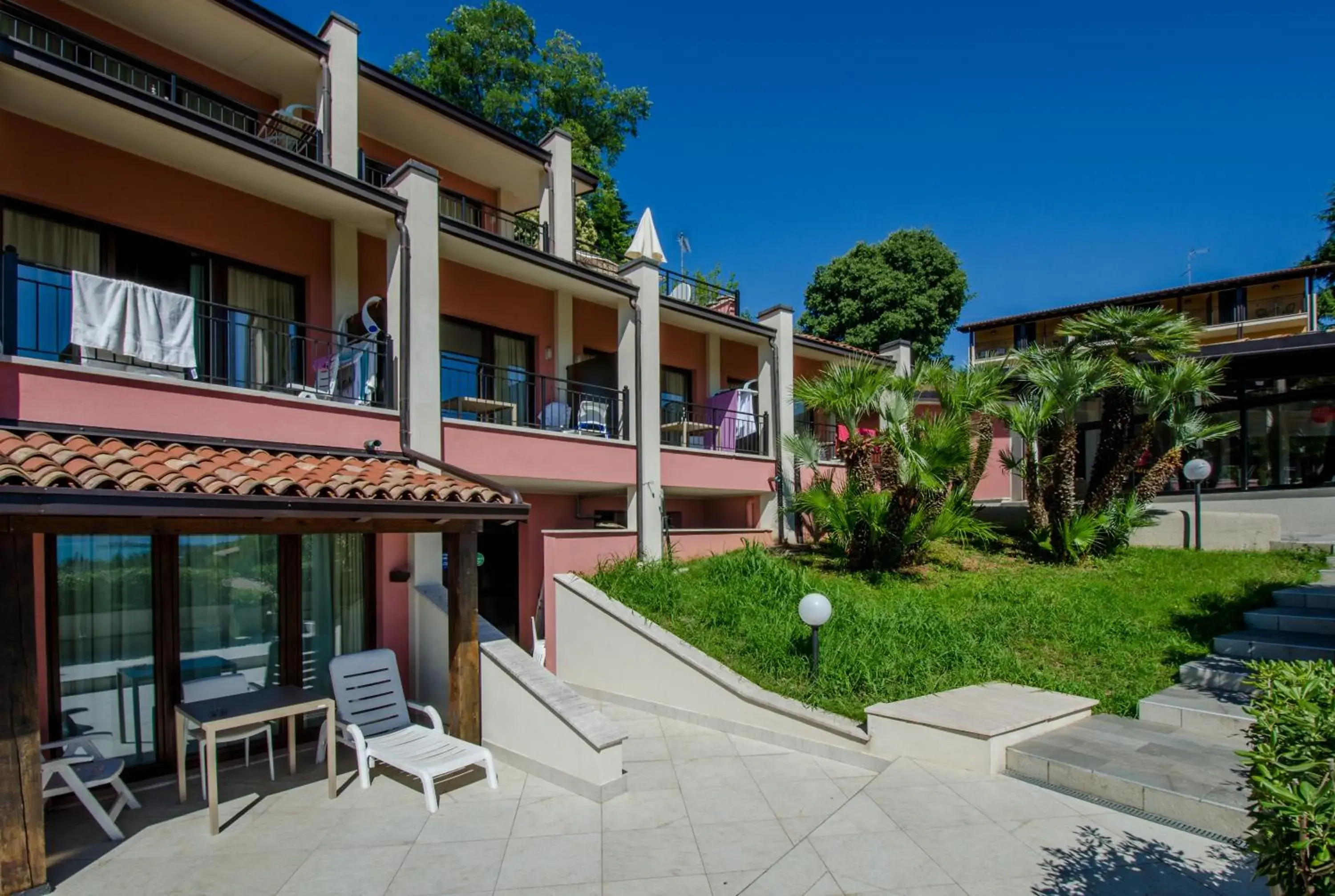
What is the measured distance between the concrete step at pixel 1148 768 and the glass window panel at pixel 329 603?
7.23 meters

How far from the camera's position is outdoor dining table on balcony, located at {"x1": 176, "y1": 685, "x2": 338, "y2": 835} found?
5.83 m

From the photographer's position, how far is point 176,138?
777 cm

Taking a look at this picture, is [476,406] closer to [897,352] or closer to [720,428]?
[720,428]

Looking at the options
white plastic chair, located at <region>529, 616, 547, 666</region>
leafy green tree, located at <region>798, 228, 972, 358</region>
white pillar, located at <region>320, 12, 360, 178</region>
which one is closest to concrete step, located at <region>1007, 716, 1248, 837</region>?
white plastic chair, located at <region>529, 616, 547, 666</region>

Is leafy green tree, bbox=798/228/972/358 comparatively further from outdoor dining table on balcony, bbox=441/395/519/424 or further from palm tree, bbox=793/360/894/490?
outdoor dining table on balcony, bbox=441/395/519/424

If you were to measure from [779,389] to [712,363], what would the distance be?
1.67 metres

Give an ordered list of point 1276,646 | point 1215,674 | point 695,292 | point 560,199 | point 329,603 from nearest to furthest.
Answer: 1. point 1215,674
2. point 1276,646
3. point 329,603
4. point 560,199
5. point 695,292

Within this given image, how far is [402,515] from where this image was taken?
256 inches

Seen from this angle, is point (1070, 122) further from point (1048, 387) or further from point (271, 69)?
point (271, 69)

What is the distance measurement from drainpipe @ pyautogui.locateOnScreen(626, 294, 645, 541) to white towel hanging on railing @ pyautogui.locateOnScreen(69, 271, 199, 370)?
22.1 feet

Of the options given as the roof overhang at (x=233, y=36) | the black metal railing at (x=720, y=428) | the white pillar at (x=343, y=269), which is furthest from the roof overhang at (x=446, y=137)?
the black metal railing at (x=720, y=428)

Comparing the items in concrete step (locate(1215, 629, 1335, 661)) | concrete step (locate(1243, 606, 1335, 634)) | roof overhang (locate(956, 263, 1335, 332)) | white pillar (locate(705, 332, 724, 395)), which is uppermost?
roof overhang (locate(956, 263, 1335, 332))

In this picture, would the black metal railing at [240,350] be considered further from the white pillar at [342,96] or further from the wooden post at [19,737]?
the wooden post at [19,737]

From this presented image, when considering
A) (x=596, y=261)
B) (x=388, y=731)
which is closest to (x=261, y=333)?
(x=388, y=731)
